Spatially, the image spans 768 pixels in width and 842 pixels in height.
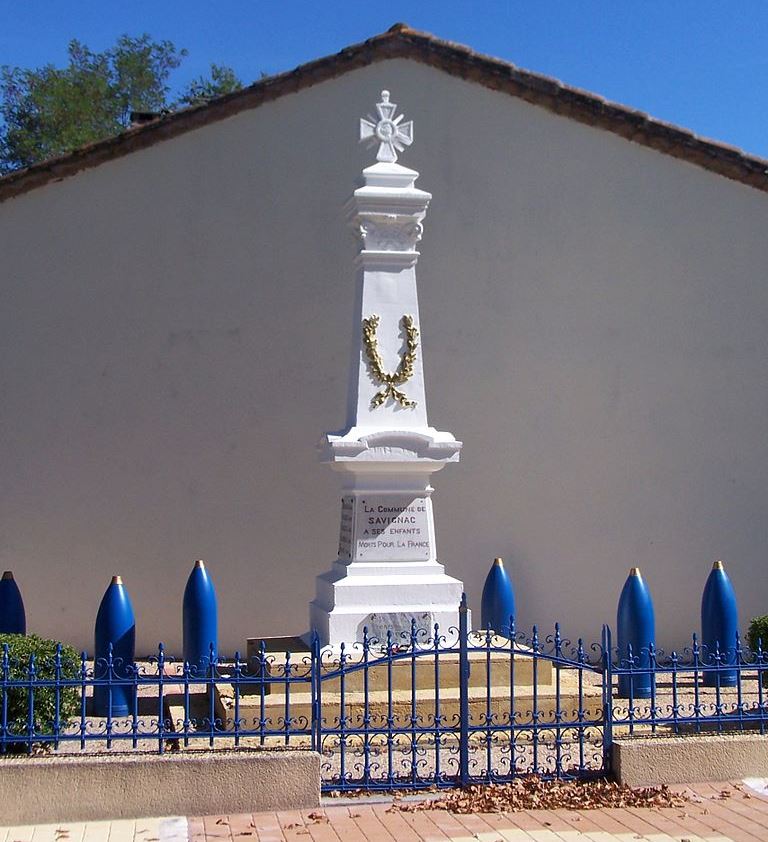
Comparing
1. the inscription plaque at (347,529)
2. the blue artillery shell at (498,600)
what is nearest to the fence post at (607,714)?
the inscription plaque at (347,529)

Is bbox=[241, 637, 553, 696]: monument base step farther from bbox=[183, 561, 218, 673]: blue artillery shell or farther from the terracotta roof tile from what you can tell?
the terracotta roof tile

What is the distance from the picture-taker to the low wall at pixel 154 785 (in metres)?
6.48

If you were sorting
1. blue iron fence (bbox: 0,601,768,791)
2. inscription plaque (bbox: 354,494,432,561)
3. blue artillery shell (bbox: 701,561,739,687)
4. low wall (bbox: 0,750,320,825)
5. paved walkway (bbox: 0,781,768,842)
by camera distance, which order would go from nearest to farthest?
1. paved walkway (bbox: 0,781,768,842)
2. low wall (bbox: 0,750,320,825)
3. blue iron fence (bbox: 0,601,768,791)
4. inscription plaque (bbox: 354,494,432,561)
5. blue artillery shell (bbox: 701,561,739,687)

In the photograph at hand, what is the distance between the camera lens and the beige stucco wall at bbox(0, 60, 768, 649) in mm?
11914

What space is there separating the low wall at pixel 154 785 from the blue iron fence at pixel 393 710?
191 millimetres

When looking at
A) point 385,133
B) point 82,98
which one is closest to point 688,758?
point 385,133

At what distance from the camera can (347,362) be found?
12289mm

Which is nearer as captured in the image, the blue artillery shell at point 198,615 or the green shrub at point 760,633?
the blue artillery shell at point 198,615

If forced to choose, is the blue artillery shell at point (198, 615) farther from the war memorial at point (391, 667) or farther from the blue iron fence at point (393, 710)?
the blue iron fence at point (393, 710)

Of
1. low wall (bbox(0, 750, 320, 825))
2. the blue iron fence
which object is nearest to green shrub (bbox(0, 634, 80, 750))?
the blue iron fence

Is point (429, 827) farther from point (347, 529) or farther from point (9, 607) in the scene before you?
point (9, 607)

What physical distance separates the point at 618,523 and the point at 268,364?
13.7ft

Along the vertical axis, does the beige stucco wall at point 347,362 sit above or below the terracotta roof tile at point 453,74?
below

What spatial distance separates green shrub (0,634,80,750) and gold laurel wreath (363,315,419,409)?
126 inches
